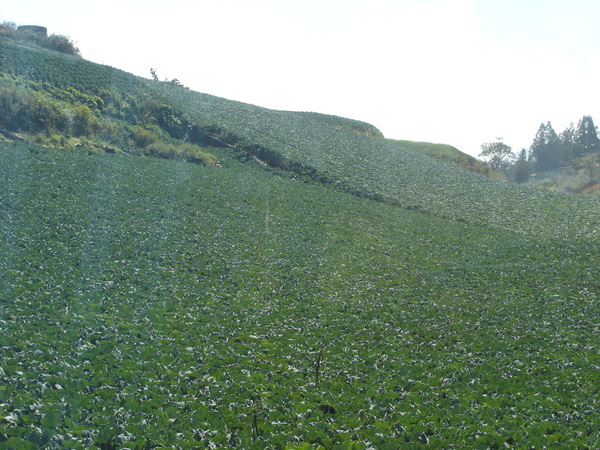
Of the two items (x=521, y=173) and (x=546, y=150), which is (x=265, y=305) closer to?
(x=521, y=173)

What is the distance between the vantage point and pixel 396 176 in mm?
36438

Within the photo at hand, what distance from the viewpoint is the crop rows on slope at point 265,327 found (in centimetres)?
800

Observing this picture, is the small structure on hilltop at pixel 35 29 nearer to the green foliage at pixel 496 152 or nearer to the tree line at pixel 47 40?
the tree line at pixel 47 40

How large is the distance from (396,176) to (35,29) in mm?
44512

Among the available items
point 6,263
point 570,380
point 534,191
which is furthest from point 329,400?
point 534,191

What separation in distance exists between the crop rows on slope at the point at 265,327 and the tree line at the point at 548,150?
81481 mm

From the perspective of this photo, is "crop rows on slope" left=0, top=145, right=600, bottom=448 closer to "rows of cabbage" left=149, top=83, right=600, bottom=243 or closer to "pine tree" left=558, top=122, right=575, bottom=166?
"rows of cabbage" left=149, top=83, right=600, bottom=243

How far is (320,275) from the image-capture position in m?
16.6

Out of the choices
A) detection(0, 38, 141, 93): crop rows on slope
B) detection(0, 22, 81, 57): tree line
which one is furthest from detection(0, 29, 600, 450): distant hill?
detection(0, 22, 81, 57): tree line

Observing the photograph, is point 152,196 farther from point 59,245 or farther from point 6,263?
point 6,263

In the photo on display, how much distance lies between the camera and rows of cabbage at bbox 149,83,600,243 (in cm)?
2873

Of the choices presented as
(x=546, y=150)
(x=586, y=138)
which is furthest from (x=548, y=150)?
(x=586, y=138)

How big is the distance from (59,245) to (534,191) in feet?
109

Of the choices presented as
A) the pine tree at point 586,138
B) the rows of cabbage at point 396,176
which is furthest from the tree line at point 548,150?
the rows of cabbage at point 396,176
